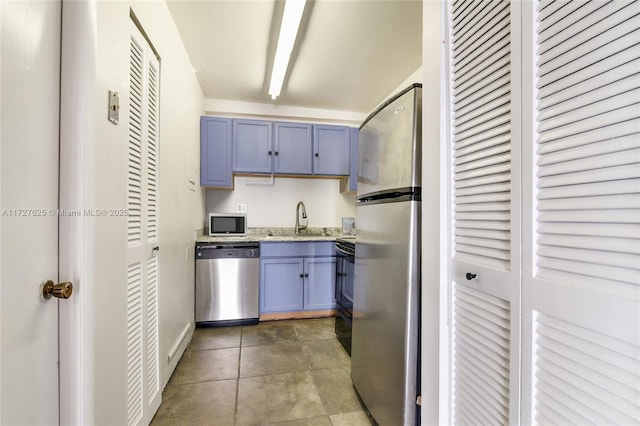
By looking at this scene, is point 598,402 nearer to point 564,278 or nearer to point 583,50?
point 564,278

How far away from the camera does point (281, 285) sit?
3.01 meters

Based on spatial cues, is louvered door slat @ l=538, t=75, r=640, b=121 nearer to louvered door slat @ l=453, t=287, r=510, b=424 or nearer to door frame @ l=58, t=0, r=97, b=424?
louvered door slat @ l=453, t=287, r=510, b=424

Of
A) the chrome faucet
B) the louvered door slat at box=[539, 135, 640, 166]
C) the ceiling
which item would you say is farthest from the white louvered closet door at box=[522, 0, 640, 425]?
the chrome faucet

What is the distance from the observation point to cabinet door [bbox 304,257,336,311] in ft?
10.1

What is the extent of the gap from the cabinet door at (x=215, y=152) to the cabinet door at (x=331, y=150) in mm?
1039

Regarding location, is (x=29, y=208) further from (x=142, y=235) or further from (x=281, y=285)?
(x=281, y=285)

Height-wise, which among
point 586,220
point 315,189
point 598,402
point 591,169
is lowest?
point 598,402

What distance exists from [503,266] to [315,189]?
10.1 feet

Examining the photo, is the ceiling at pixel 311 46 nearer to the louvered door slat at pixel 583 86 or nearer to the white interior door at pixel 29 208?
the white interior door at pixel 29 208

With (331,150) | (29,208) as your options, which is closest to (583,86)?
(29,208)

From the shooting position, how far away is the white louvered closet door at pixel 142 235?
1277 millimetres

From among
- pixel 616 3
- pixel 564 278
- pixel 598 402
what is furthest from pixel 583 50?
pixel 598 402

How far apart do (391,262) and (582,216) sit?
834 mm

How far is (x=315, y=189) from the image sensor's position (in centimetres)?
374
